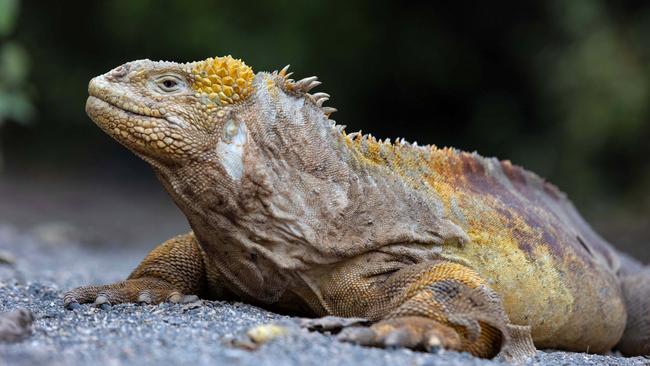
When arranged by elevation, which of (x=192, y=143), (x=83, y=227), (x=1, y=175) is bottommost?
(x=192, y=143)

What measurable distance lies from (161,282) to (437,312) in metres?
2.05

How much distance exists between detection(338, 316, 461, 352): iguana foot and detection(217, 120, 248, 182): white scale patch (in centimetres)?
123

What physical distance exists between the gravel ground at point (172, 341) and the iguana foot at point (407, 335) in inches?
3.4

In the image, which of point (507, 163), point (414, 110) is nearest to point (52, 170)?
point (414, 110)

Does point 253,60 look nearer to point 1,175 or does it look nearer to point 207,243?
point 1,175

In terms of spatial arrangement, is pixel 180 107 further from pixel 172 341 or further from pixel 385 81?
pixel 385 81

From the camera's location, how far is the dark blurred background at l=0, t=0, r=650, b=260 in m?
16.8

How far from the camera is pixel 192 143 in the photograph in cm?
546

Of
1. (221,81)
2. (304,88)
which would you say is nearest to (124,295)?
(221,81)

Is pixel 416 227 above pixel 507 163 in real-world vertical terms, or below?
below

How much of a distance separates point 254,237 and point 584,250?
3106mm

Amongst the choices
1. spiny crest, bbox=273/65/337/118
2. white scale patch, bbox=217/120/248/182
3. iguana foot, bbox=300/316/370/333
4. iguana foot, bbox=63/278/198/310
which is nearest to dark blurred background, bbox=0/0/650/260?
iguana foot, bbox=63/278/198/310

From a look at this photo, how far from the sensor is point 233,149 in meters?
5.53

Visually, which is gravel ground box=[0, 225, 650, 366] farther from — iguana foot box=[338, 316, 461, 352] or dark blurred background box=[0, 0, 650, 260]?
dark blurred background box=[0, 0, 650, 260]
